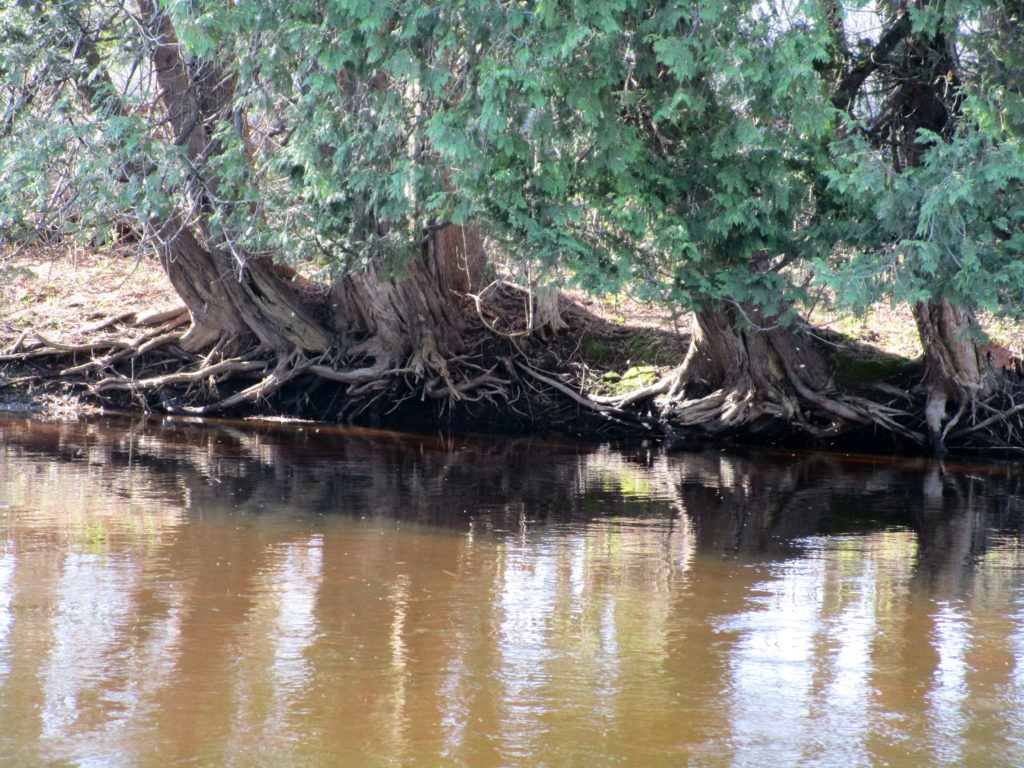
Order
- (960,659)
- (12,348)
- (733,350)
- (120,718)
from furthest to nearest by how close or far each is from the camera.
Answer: (12,348), (733,350), (960,659), (120,718)

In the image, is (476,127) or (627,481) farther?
(627,481)

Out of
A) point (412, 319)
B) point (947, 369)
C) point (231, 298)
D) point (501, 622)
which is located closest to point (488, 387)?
point (412, 319)

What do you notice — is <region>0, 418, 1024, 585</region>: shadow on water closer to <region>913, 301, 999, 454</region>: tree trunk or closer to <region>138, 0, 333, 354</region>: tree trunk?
<region>913, 301, 999, 454</region>: tree trunk

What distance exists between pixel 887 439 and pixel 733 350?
213 cm

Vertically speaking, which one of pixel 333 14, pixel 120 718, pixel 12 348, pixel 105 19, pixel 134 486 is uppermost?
pixel 105 19

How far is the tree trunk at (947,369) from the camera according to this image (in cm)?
1174

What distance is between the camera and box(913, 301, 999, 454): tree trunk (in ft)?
38.5

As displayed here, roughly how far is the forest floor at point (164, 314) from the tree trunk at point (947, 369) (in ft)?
2.11

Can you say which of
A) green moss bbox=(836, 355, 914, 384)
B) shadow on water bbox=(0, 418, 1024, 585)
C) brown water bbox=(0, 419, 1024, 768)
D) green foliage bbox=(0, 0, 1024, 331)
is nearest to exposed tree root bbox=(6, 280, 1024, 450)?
green moss bbox=(836, 355, 914, 384)

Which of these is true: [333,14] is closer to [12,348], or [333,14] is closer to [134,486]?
[134,486]

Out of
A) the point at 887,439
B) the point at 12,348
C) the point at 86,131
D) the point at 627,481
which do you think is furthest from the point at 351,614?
the point at 12,348

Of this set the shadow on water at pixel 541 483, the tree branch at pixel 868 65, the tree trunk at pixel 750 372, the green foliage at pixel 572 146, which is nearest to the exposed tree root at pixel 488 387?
the tree trunk at pixel 750 372

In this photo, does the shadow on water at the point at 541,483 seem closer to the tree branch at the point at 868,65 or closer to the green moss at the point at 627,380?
the green moss at the point at 627,380

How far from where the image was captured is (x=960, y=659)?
5.39 meters
